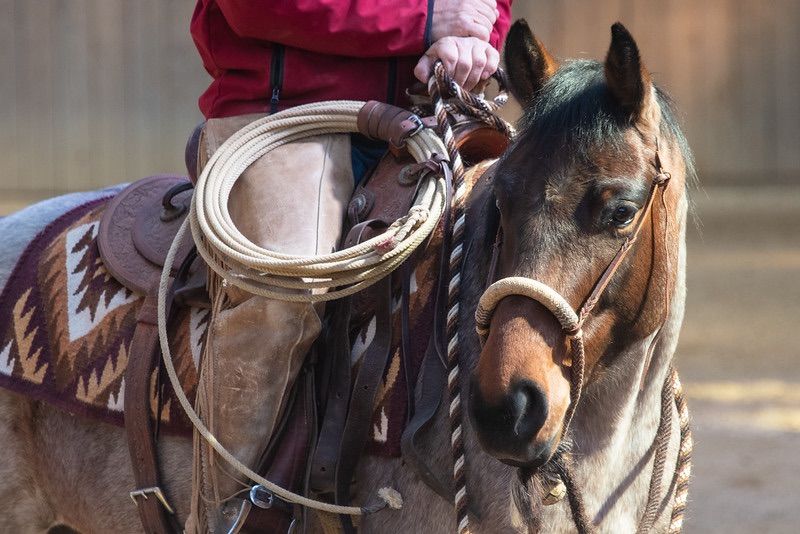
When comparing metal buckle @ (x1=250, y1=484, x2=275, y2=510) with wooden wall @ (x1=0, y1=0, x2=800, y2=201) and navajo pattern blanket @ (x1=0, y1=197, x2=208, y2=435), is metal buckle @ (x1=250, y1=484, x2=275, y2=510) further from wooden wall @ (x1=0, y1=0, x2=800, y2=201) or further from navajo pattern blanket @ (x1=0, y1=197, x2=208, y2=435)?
wooden wall @ (x1=0, y1=0, x2=800, y2=201)

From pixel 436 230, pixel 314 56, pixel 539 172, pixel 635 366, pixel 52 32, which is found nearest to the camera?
pixel 539 172

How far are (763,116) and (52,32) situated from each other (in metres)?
6.83

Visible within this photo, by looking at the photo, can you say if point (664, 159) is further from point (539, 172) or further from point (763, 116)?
point (763, 116)

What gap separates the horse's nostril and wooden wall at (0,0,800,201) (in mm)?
8467

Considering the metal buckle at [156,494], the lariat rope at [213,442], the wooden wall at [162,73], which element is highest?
the lariat rope at [213,442]

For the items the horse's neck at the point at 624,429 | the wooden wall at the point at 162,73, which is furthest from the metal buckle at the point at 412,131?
the wooden wall at the point at 162,73

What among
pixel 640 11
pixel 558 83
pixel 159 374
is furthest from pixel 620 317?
pixel 640 11

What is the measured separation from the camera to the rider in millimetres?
2246

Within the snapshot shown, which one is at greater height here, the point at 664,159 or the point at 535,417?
the point at 664,159

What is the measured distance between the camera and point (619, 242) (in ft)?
6.19

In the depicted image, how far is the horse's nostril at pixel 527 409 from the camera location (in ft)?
5.81

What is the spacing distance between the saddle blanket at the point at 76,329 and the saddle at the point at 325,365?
0.19 feet

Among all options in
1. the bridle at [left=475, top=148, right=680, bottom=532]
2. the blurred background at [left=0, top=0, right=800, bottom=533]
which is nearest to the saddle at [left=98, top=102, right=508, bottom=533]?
the bridle at [left=475, top=148, right=680, bottom=532]

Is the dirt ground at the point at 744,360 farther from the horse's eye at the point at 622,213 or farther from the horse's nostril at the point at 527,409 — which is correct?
the horse's nostril at the point at 527,409
